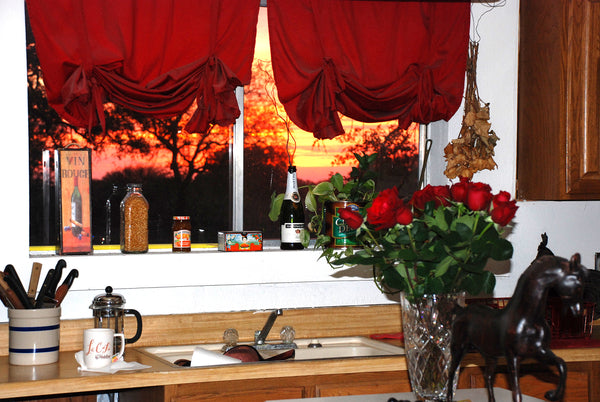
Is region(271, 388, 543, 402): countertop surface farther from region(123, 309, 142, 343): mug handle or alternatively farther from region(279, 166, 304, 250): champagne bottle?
region(279, 166, 304, 250): champagne bottle

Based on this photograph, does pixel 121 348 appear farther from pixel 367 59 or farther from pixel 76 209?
pixel 367 59

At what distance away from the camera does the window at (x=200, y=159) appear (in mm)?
2592

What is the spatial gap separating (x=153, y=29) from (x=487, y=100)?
1342 mm

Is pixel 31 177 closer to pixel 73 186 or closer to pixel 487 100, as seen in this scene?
pixel 73 186

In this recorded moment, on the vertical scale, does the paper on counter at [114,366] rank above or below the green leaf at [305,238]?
below

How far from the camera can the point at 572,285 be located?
47.4 inches

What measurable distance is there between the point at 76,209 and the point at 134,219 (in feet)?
0.65

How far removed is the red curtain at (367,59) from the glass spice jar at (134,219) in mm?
619

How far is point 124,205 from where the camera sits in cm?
255

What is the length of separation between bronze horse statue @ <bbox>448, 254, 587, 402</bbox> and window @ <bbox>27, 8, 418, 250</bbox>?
1.59m

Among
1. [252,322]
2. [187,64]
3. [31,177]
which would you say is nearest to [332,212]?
[252,322]

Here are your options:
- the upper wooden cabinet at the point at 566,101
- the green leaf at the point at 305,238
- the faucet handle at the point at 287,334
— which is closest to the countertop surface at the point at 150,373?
the faucet handle at the point at 287,334

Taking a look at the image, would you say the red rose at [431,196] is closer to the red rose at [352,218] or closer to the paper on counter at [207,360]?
the red rose at [352,218]

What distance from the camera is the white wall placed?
236cm
